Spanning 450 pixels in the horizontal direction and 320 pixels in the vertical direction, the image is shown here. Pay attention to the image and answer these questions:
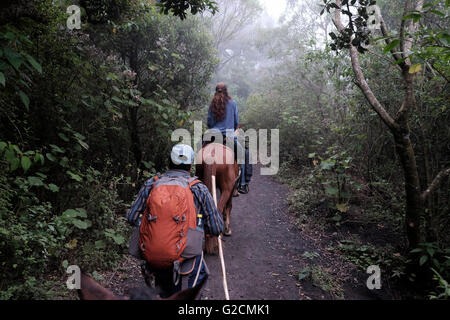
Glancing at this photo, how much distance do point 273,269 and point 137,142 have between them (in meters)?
3.87

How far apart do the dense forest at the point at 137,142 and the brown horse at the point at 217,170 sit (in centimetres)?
150

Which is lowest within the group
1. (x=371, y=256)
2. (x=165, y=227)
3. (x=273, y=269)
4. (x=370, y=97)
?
(x=273, y=269)

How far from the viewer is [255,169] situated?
11648 millimetres

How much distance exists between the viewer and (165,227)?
6.56 ft

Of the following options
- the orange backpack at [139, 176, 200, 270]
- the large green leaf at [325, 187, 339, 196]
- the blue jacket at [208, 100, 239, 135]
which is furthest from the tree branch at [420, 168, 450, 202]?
the orange backpack at [139, 176, 200, 270]

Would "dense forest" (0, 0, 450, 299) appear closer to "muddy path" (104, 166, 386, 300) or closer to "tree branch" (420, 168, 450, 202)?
"tree branch" (420, 168, 450, 202)

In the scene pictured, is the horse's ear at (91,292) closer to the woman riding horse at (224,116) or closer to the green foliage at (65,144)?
the green foliage at (65,144)

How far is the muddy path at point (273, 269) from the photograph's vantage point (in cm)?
369

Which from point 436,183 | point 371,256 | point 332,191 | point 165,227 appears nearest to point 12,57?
point 165,227

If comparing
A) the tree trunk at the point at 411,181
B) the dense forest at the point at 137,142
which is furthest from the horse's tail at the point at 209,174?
the tree trunk at the point at 411,181

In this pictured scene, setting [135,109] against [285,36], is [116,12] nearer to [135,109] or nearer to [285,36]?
[135,109]

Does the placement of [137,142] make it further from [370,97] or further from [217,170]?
[370,97]
